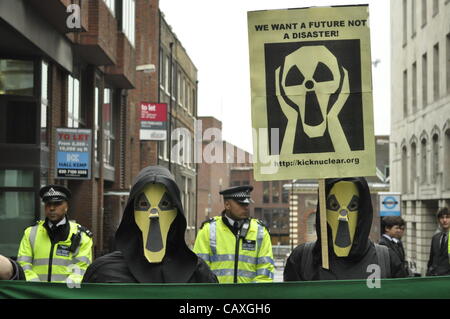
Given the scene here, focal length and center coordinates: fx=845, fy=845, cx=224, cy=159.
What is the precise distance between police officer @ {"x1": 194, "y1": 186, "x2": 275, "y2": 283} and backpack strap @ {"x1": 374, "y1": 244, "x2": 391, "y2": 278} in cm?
339

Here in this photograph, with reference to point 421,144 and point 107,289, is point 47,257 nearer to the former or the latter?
point 107,289

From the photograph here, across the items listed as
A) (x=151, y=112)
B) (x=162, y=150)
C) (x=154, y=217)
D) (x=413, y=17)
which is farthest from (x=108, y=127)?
(x=154, y=217)

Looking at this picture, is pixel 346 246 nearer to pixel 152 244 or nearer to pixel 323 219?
pixel 323 219

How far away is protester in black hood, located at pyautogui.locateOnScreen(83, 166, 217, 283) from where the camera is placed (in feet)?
15.3

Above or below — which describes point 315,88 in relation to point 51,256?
above

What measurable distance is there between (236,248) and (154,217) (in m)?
4.25

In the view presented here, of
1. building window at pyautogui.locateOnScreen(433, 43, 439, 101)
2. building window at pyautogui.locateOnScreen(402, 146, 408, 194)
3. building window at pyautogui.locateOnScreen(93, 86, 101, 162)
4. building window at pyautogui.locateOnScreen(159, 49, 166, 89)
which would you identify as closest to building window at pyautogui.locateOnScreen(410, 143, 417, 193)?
building window at pyautogui.locateOnScreen(402, 146, 408, 194)

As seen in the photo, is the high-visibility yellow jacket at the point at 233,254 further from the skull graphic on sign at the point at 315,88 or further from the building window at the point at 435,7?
the building window at the point at 435,7

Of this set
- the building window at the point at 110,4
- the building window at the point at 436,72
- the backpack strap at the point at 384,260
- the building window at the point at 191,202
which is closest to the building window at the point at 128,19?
the building window at the point at 110,4

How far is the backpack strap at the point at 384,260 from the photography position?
5488mm

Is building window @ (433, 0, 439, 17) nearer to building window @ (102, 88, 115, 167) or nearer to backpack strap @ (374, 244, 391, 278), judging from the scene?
building window @ (102, 88, 115, 167)

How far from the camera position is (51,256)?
8781mm

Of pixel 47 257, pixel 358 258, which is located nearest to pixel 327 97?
pixel 358 258

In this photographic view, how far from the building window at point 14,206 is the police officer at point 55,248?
9.91m
